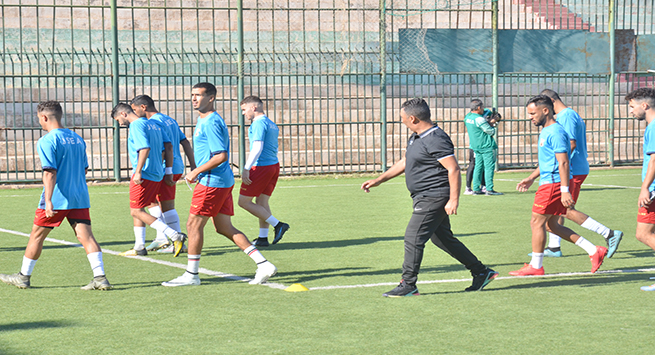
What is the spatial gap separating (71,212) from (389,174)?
282 cm

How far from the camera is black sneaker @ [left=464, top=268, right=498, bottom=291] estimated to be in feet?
20.7

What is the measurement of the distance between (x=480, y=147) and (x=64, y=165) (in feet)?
30.7

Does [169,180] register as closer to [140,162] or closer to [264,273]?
[140,162]

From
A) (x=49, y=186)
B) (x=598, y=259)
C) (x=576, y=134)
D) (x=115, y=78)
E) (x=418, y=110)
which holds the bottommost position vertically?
(x=598, y=259)

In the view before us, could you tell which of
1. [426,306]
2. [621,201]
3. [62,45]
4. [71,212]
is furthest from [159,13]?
[426,306]

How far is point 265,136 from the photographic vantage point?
9.00 m

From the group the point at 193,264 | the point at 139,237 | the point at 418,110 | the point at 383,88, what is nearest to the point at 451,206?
the point at 418,110

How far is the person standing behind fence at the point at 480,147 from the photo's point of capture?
14.0 m

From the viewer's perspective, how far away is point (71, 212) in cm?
652

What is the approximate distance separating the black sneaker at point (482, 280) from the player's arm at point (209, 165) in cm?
244

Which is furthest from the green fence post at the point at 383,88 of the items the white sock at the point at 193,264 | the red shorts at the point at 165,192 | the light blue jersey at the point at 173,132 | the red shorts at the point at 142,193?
the white sock at the point at 193,264

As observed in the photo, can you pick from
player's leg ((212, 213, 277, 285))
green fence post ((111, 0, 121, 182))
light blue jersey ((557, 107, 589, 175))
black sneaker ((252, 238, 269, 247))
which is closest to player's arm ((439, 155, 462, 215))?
player's leg ((212, 213, 277, 285))

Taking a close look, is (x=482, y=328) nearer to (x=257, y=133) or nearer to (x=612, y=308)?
(x=612, y=308)

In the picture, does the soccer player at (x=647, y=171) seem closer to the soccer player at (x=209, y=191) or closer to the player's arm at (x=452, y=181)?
the player's arm at (x=452, y=181)
